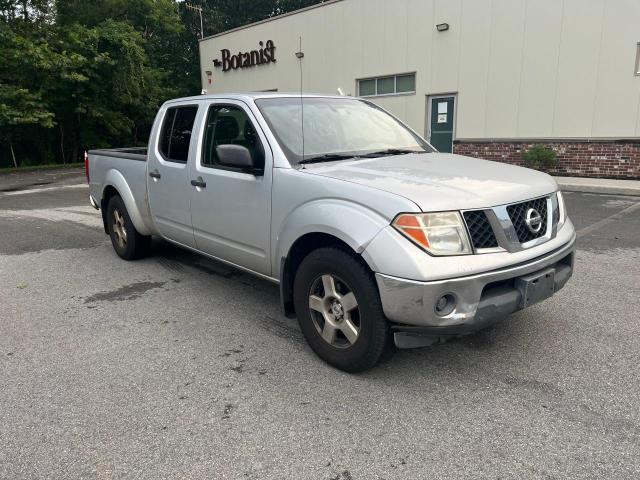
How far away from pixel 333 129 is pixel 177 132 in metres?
1.70

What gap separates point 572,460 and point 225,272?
3.94 m

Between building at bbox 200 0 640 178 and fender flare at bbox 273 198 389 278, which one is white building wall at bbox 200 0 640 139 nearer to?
building at bbox 200 0 640 178

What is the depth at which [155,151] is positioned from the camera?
204 inches

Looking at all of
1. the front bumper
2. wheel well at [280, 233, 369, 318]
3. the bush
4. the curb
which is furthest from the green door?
the front bumper

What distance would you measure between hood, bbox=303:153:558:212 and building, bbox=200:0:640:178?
741 centimetres

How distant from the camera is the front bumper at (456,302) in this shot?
2.76m

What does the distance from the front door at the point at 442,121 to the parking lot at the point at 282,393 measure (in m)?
11.9

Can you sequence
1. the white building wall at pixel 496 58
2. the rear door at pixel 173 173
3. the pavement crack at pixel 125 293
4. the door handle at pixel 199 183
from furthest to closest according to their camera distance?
the white building wall at pixel 496 58, the pavement crack at pixel 125 293, the rear door at pixel 173 173, the door handle at pixel 199 183

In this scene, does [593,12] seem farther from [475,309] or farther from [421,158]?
[475,309]

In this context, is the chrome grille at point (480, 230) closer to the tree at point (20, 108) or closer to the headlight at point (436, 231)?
the headlight at point (436, 231)

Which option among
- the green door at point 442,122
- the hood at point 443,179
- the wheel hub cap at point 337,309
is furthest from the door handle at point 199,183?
the green door at point 442,122

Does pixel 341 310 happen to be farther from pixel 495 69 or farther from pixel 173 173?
pixel 495 69

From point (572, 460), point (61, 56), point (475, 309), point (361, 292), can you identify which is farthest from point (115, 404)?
point (61, 56)

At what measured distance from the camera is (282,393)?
10.2 ft
